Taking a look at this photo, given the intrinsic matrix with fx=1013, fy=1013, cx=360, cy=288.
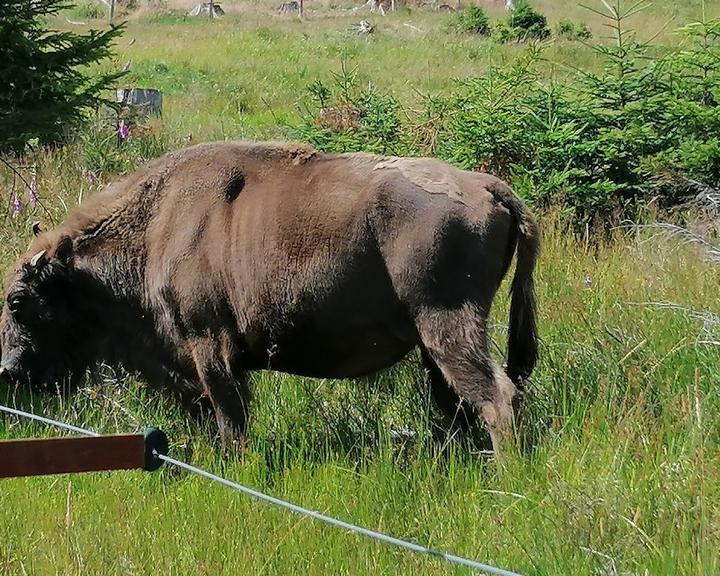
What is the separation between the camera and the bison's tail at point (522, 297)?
18.5 feet

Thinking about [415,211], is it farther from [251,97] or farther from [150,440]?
[251,97]

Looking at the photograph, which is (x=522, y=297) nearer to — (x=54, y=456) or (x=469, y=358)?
(x=469, y=358)

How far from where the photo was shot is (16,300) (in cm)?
648

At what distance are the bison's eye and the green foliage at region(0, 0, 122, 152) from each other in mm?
2154

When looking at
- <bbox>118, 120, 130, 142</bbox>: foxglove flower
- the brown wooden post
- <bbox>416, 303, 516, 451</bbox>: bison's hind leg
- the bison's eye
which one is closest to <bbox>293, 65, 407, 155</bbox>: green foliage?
<bbox>118, 120, 130, 142</bbox>: foxglove flower

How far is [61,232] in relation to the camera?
6672 millimetres

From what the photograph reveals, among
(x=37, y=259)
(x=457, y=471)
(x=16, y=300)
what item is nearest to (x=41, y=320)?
(x=16, y=300)

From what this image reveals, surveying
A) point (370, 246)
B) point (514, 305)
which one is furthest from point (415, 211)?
point (514, 305)

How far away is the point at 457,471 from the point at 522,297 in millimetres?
1200

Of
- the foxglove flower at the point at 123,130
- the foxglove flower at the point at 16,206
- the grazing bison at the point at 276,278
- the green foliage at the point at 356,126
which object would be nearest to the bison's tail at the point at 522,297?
the grazing bison at the point at 276,278

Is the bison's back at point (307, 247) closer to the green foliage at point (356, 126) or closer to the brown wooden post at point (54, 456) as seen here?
the brown wooden post at point (54, 456)

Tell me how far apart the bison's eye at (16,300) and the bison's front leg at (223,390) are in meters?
1.25

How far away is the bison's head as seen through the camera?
6.48 m

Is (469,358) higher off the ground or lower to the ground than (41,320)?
higher
